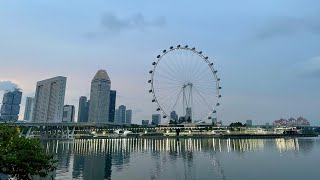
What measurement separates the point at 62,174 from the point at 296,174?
38.2m

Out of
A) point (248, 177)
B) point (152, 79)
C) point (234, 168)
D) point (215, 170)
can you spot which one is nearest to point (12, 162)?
point (248, 177)

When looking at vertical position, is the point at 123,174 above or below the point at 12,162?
below

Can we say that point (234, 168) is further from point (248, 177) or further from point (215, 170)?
point (248, 177)

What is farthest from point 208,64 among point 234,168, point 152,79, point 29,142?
point 29,142

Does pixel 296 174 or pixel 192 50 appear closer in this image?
pixel 296 174

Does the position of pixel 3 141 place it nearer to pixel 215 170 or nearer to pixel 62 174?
pixel 62 174

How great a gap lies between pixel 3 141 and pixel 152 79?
352 feet

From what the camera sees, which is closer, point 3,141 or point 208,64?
point 3,141

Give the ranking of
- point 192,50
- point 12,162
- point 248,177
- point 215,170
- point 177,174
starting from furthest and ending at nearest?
point 192,50 → point 215,170 → point 177,174 → point 248,177 → point 12,162

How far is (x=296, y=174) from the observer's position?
49844 mm

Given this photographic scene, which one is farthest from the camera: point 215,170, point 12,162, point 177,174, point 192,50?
point 192,50

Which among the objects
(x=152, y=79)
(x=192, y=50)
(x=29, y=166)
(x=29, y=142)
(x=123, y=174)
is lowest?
→ (x=123, y=174)

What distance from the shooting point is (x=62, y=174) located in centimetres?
4891

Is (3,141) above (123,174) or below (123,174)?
above
